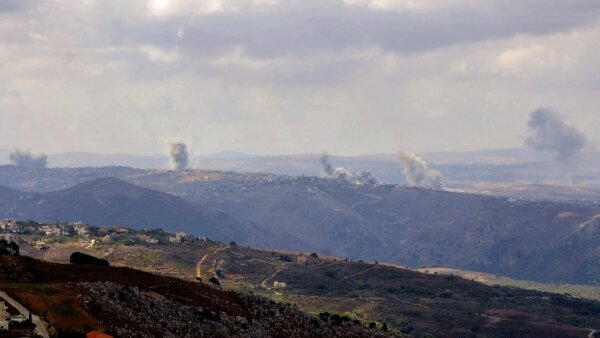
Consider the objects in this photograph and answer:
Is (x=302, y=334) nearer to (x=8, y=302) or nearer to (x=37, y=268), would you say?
(x=37, y=268)

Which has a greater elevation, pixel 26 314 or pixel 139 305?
pixel 26 314

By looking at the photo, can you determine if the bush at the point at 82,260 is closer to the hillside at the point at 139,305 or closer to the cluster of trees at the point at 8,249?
the cluster of trees at the point at 8,249

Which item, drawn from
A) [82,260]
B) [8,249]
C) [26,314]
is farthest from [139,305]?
[82,260]

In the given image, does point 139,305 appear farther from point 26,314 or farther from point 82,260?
point 82,260

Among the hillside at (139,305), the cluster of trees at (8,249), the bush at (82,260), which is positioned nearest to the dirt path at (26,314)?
the hillside at (139,305)

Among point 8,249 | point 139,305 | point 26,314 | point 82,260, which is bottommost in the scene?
point 139,305

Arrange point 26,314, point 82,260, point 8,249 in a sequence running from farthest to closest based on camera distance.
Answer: point 82,260, point 8,249, point 26,314

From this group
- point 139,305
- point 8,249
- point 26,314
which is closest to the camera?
point 26,314

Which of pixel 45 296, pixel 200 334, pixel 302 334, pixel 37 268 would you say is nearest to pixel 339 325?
pixel 302 334
